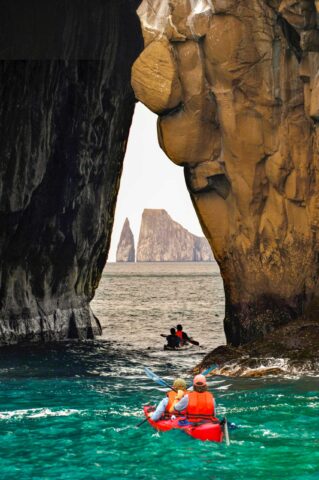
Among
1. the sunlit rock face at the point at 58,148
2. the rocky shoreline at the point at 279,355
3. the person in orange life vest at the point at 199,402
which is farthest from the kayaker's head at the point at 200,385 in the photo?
the sunlit rock face at the point at 58,148

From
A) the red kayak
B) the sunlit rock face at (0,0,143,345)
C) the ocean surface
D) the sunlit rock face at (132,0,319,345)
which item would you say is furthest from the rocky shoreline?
the sunlit rock face at (0,0,143,345)

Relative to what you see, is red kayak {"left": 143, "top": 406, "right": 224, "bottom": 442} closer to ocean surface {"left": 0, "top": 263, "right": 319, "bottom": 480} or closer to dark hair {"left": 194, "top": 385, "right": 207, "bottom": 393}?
ocean surface {"left": 0, "top": 263, "right": 319, "bottom": 480}

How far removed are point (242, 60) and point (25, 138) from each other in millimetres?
12544

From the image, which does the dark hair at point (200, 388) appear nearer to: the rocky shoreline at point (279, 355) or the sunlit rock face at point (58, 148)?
the rocky shoreline at point (279, 355)

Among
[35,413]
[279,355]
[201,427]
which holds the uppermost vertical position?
[279,355]

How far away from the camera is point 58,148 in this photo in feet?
130

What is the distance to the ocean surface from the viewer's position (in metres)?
15.7

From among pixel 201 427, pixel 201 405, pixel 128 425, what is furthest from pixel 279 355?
pixel 201 427

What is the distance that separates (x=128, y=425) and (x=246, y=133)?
43.1ft

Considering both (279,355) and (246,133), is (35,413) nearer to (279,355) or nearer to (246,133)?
(279,355)

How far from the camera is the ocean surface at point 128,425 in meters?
15.7

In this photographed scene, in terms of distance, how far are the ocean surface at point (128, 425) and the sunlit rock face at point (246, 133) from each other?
431 cm

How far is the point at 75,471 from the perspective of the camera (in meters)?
15.5

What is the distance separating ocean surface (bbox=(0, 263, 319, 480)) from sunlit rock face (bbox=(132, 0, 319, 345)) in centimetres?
431
